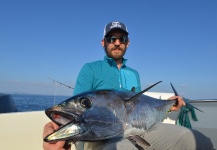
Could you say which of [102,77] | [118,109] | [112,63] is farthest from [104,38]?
[118,109]

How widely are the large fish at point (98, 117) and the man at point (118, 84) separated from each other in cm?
15

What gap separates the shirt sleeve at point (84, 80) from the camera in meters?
2.90

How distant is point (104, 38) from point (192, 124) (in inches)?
109

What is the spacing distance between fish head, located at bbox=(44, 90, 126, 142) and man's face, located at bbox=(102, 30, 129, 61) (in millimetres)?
1646

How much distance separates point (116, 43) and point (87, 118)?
1986 mm

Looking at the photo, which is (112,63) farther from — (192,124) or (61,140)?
(192,124)

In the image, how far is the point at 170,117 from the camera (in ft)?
16.4

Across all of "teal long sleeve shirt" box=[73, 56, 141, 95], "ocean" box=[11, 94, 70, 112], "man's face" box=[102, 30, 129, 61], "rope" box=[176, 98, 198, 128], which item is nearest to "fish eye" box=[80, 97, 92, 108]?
"teal long sleeve shirt" box=[73, 56, 141, 95]

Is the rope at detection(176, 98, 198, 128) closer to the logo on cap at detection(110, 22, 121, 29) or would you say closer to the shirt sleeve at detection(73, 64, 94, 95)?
the logo on cap at detection(110, 22, 121, 29)

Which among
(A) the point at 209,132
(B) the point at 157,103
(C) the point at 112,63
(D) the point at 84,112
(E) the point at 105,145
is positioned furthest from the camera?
(A) the point at 209,132

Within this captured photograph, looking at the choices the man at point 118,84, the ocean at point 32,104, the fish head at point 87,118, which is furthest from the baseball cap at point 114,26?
the ocean at point 32,104

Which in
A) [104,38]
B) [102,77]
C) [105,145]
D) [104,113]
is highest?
[104,38]

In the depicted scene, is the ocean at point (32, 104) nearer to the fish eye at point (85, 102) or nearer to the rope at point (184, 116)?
the rope at point (184, 116)

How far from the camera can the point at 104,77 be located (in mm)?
3139
